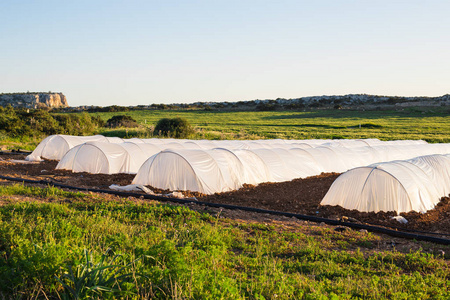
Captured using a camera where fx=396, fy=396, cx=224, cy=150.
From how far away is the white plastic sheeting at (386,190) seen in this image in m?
11.0

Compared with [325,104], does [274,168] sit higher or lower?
lower

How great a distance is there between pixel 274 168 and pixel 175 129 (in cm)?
2025

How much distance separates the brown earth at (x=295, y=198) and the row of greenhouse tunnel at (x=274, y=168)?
0.44 metres

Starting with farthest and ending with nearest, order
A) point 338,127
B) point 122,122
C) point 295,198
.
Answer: point 338,127, point 122,122, point 295,198

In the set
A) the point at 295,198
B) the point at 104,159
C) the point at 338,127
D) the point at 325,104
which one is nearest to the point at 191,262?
the point at 295,198

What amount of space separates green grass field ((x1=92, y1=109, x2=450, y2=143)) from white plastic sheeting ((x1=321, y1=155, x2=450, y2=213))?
24.6 meters

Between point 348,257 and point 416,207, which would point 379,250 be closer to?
point 348,257

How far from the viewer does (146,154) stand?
1880 cm

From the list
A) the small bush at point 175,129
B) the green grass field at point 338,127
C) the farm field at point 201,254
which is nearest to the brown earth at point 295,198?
the farm field at point 201,254

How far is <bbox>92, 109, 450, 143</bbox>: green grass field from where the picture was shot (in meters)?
40.9

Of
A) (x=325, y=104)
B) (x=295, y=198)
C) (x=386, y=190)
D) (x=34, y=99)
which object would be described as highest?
(x=34, y=99)

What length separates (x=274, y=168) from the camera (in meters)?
16.7

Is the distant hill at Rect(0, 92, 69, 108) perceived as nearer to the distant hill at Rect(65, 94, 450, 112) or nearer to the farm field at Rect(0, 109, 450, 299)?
the distant hill at Rect(65, 94, 450, 112)

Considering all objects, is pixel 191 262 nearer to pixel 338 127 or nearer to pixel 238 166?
pixel 238 166
